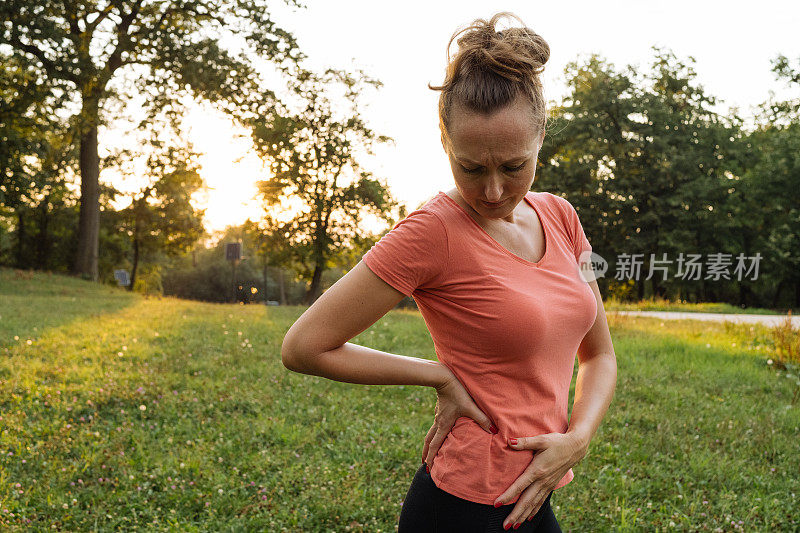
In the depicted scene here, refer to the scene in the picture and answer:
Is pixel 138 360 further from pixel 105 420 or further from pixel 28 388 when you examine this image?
pixel 105 420

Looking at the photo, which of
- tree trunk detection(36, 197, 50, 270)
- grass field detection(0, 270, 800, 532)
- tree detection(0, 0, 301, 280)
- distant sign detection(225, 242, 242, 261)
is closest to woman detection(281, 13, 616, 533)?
grass field detection(0, 270, 800, 532)

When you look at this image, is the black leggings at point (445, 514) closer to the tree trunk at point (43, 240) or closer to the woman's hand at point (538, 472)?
the woman's hand at point (538, 472)

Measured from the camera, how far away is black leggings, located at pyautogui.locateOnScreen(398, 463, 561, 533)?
1486 mm

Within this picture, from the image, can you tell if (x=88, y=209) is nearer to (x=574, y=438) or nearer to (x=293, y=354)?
(x=293, y=354)

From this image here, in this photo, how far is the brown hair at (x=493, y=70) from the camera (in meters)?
1.35

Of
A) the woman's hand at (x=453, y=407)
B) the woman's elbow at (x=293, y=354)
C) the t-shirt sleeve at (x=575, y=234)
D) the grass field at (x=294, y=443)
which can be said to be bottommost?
the grass field at (x=294, y=443)

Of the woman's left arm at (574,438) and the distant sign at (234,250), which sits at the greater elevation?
the distant sign at (234,250)

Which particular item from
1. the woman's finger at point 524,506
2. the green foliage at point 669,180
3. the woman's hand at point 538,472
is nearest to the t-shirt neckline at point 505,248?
the woman's hand at point 538,472

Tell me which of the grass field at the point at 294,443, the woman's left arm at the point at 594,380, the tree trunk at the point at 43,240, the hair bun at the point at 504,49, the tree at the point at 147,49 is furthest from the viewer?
the tree trunk at the point at 43,240

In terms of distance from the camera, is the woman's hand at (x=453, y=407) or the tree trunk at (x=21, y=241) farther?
the tree trunk at (x=21, y=241)

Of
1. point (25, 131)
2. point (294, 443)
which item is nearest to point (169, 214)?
point (25, 131)

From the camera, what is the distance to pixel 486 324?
138 centimetres

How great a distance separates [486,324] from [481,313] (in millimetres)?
30

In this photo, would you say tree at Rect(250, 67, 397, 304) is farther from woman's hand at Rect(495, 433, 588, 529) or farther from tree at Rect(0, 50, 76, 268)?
woman's hand at Rect(495, 433, 588, 529)
